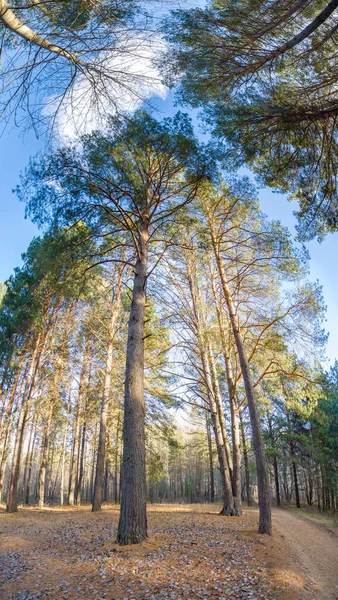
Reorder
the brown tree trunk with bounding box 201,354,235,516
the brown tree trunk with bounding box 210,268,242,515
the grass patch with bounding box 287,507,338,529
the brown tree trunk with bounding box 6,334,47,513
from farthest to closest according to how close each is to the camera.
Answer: the grass patch with bounding box 287,507,338,529
the brown tree trunk with bounding box 6,334,47,513
the brown tree trunk with bounding box 201,354,235,516
the brown tree trunk with bounding box 210,268,242,515

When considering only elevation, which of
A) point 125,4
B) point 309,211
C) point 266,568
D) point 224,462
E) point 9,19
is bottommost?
point 266,568

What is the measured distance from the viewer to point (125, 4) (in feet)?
15.4

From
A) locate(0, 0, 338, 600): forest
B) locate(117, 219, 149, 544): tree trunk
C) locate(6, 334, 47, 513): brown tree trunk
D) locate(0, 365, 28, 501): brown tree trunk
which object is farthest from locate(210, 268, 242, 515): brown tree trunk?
locate(0, 365, 28, 501): brown tree trunk

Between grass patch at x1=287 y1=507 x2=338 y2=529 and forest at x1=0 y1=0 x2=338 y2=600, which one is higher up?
forest at x1=0 y1=0 x2=338 y2=600

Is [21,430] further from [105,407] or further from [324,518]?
[324,518]

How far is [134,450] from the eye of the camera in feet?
18.7

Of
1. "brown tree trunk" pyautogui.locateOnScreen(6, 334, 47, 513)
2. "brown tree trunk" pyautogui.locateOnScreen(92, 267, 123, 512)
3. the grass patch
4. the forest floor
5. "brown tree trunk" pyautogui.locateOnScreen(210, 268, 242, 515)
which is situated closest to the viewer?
the forest floor

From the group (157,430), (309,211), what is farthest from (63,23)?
(157,430)

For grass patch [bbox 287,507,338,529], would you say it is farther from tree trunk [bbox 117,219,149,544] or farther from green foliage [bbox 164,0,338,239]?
green foliage [bbox 164,0,338,239]

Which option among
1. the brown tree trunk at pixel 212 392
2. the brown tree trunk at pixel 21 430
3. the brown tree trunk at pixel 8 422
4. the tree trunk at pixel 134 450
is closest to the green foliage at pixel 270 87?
the tree trunk at pixel 134 450

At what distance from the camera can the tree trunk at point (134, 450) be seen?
5.34 meters

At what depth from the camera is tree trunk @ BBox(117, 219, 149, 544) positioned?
534 centimetres

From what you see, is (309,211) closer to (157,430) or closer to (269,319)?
(269,319)

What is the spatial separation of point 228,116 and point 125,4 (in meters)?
2.48
